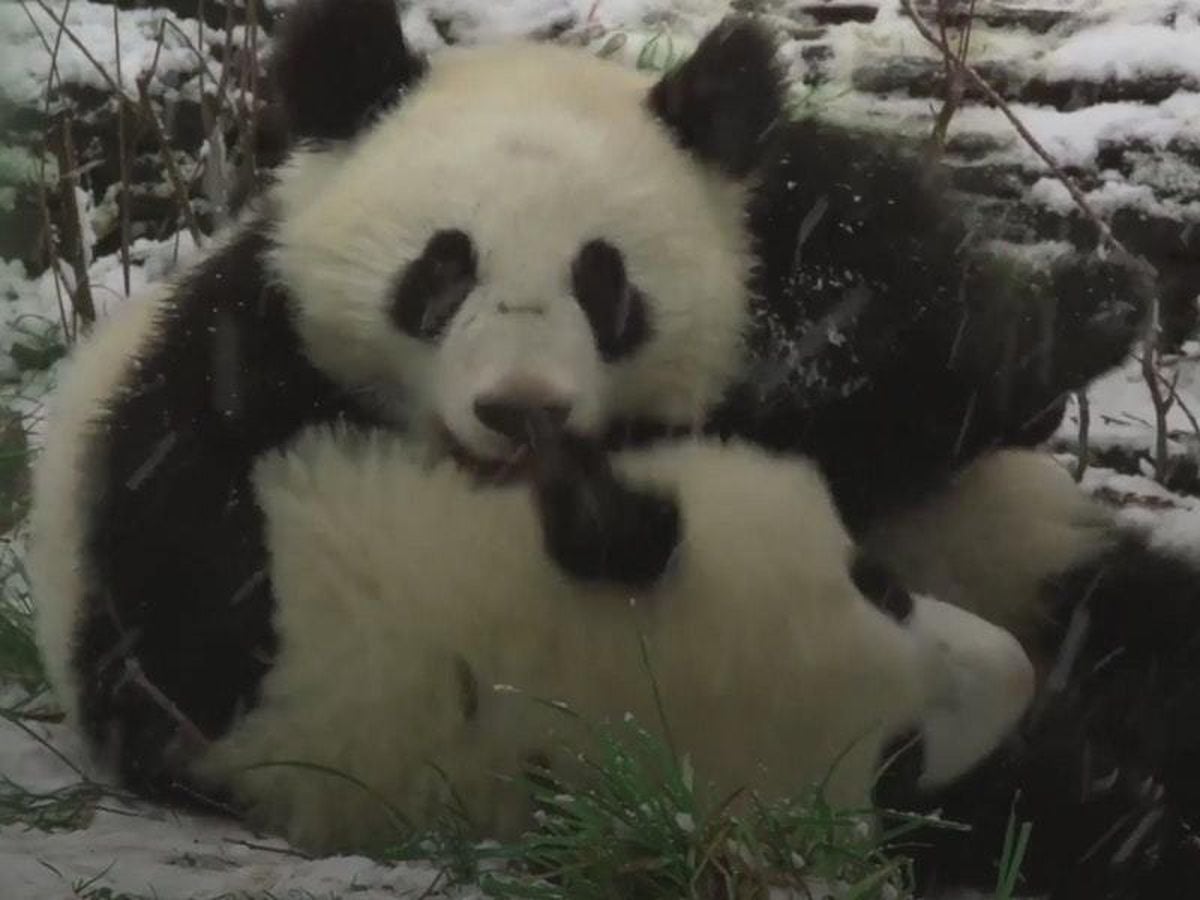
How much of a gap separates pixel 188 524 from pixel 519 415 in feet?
1.31

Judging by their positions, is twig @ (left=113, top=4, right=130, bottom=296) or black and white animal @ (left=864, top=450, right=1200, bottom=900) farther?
twig @ (left=113, top=4, right=130, bottom=296)

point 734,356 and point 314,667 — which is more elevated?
point 734,356

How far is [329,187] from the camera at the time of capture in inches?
80.8

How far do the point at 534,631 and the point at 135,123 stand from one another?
1965 mm

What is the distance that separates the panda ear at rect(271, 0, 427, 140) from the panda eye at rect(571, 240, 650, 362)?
14.2 inches

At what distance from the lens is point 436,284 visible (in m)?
1.91

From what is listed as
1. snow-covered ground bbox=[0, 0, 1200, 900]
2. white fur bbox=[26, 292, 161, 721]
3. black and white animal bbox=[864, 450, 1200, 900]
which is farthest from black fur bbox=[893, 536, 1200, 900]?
white fur bbox=[26, 292, 161, 721]

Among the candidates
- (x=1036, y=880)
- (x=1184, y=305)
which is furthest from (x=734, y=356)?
(x=1184, y=305)

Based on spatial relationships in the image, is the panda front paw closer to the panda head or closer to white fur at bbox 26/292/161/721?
the panda head

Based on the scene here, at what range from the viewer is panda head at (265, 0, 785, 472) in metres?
1.85

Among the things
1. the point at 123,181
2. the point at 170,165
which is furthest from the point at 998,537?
the point at 123,181

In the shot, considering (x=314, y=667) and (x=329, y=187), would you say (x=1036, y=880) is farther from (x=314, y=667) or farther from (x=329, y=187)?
(x=329, y=187)

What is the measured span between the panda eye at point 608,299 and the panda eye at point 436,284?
117mm

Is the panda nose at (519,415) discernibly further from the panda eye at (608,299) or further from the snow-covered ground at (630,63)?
the snow-covered ground at (630,63)
